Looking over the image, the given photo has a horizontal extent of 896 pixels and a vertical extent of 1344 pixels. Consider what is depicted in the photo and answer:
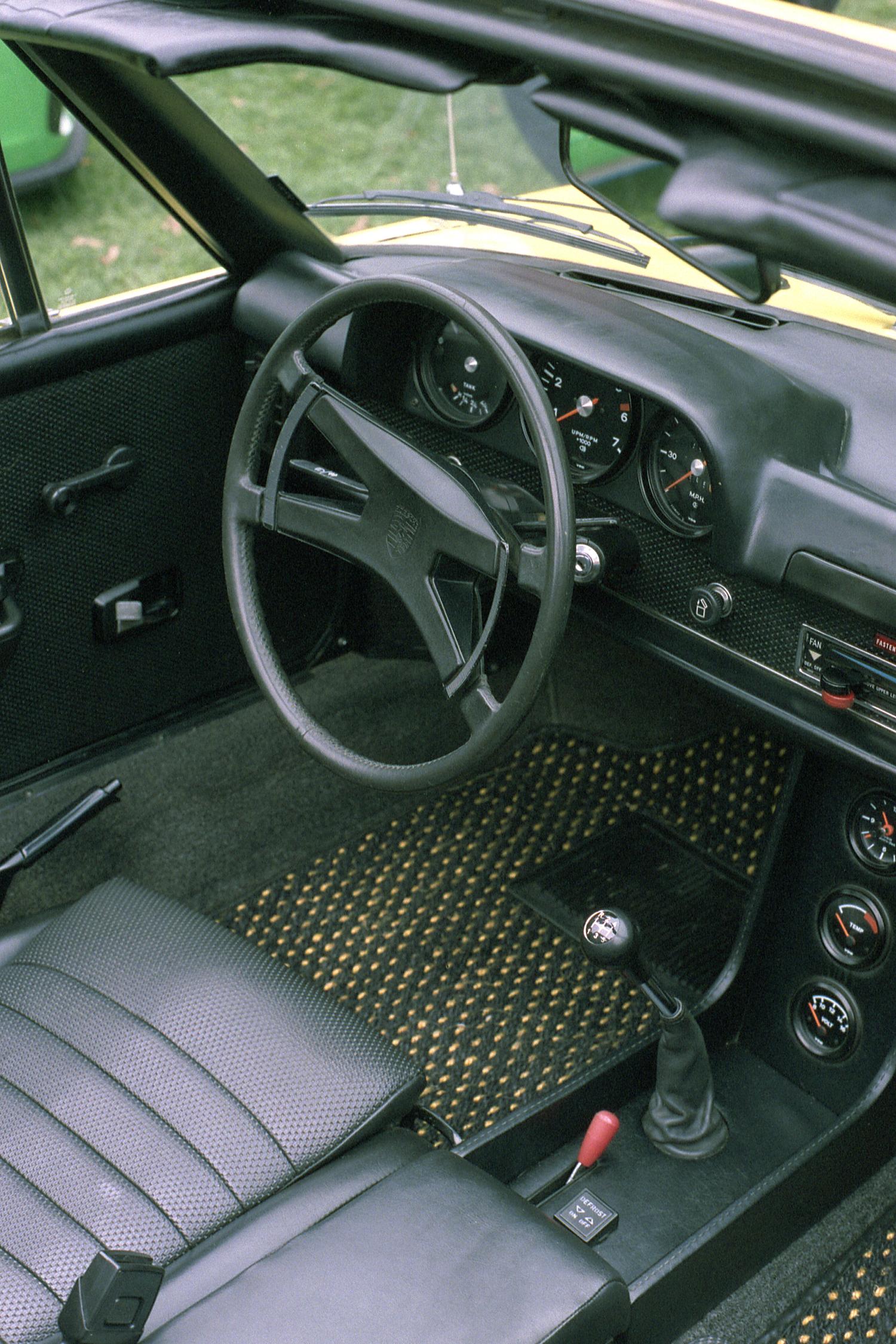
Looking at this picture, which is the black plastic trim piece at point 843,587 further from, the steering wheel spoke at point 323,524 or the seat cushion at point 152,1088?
the seat cushion at point 152,1088

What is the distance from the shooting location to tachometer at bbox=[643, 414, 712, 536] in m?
1.61

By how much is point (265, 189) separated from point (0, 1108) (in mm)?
1419

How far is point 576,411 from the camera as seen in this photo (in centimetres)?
174

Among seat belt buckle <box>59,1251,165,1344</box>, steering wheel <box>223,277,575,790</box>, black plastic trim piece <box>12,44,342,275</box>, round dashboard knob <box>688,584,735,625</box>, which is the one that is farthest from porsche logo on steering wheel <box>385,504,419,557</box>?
seat belt buckle <box>59,1251,165,1344</box>

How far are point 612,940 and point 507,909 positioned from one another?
0.74m

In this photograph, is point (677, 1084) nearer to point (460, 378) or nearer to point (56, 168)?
point (460, 378)

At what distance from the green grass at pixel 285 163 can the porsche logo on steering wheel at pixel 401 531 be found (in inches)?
30.4

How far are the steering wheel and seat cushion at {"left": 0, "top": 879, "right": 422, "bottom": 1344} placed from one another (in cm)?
29

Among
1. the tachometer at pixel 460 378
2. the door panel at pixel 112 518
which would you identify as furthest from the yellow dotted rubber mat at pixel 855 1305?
the door panel at pixel 112 518

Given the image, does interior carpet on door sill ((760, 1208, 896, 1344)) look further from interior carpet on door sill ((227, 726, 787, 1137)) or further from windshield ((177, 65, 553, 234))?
windshield ((177, 65, 553, 234))

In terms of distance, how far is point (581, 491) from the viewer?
1.79 meters

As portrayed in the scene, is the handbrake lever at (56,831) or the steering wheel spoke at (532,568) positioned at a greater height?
the steering wheel spoke at (532,568)

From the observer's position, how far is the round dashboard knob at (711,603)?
164cm

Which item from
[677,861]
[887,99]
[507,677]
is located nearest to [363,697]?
[507,677]
